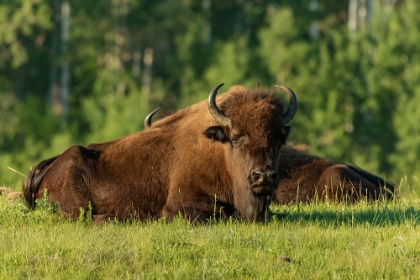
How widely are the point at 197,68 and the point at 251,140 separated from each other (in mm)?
53849

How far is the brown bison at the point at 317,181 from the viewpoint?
52.9 ft

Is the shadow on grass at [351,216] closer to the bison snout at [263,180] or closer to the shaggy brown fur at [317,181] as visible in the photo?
the bison snout at [263,180]

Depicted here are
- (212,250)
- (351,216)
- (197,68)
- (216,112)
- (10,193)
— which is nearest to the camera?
(212,250)

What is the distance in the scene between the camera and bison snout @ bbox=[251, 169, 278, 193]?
488 inches

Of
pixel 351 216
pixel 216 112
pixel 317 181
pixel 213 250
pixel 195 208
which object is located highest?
pixel 216 112

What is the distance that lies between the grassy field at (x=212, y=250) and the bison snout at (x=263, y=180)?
0.44 m

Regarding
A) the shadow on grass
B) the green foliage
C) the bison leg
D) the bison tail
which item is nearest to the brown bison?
the shadow on grass

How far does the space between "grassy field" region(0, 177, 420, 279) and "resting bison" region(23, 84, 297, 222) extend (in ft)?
1.80

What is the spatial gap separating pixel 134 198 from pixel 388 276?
14.6ft

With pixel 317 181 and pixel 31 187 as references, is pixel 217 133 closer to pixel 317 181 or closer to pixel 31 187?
pixel 31 187

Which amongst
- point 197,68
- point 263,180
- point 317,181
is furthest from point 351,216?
point 197,68

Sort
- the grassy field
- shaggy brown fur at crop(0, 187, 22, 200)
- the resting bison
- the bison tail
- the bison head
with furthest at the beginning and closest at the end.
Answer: shaggy brown fur at crop(0, 187, 22, 200) < the bison tail < the resting bison < the bison head < the grassy field

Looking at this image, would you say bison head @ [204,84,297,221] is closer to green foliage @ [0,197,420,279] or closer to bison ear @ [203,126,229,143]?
bison ear @ [203,126,229,143]

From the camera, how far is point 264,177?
1238cm
